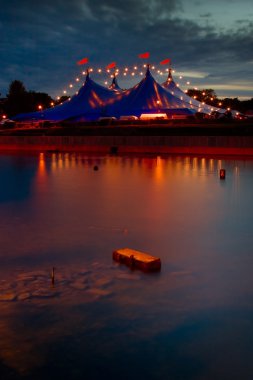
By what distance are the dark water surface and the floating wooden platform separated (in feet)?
0.45

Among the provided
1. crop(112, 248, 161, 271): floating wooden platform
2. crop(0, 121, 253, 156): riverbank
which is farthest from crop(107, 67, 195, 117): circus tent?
crop(112, 248, 161, 271): floating wooden platform

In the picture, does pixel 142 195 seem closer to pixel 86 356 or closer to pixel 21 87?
pixel 86 356

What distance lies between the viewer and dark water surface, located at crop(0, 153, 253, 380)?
165 inches

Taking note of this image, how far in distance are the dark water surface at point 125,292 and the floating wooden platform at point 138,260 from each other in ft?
0.45

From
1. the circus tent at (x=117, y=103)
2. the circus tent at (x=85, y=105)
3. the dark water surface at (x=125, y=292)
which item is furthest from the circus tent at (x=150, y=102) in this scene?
the dark water surface at (x=125, y=292)

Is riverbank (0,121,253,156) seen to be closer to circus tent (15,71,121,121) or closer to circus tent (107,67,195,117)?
circus tent (15,71,121,121)

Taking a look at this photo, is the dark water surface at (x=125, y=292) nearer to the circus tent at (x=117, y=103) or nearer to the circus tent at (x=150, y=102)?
the circus tent at (x=150, y=102)

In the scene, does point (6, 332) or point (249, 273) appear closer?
point (6, 332)

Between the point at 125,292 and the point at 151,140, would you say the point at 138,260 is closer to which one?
the point at 125,292

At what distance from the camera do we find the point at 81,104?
47969 mm

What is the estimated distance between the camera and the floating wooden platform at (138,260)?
6.65 m

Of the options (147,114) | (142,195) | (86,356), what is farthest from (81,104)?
(86,356)

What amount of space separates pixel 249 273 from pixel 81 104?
42.8 meters

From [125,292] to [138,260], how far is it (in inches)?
38.9
